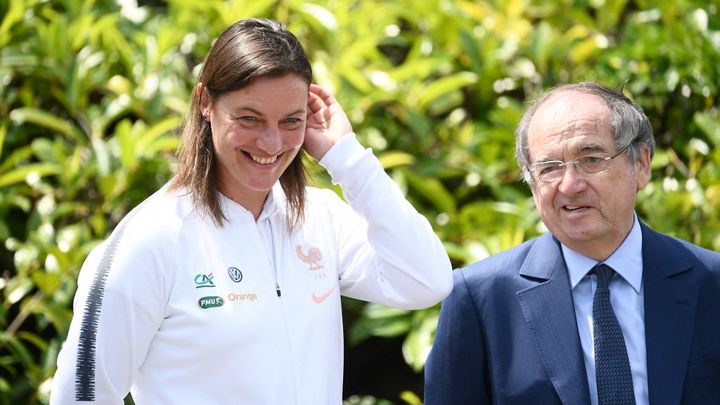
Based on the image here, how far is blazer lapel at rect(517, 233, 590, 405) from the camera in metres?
3.04

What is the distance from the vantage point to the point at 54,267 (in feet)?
15.4

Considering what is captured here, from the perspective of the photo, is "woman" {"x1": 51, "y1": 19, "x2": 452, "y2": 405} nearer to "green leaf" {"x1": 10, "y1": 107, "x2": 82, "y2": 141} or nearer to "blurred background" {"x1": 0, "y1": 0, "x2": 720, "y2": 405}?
"blurred background" {"x1": 0, "y1": 0, "x2": 720, "y2": 405}

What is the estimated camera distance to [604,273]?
3146 millimetres

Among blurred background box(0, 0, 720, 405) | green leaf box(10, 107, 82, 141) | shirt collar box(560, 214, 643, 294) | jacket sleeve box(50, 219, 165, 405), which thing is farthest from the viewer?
green leaf box(10, 107, 82, 141)

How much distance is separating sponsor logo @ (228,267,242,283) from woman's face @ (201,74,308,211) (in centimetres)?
22

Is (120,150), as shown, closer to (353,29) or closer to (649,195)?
(353,29)

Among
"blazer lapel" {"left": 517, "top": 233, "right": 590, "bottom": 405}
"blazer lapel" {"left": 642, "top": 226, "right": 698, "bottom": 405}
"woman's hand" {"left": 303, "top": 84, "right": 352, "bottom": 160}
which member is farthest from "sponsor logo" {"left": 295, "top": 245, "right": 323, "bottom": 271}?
"blazer lapel" {"left": 642, "top": 226, "right": 698, "bottom": 405}

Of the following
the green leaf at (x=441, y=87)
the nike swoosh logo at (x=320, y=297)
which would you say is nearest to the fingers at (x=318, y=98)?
the nike swoosh logo at (x=320, y=297)

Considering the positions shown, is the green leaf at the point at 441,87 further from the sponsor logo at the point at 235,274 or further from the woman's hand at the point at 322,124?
the sponsor logo at the point at 235,274

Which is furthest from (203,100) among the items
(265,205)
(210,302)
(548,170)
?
(548,170)

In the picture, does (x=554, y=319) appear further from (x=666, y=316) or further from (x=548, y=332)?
(x=666, y=316)

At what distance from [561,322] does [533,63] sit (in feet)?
8.32

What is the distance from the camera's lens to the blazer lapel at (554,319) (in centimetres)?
304

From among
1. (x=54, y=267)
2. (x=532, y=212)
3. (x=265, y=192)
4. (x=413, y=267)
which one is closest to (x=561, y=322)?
(x=413, y=267)
